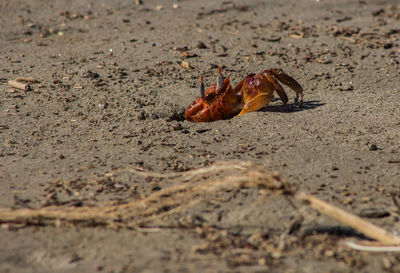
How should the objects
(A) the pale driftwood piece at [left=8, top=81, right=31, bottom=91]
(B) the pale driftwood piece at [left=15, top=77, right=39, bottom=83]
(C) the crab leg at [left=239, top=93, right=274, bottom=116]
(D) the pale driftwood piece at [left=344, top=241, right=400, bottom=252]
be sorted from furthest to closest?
1. (B) the pale driftwood piece at [left=15, top=77, right=39, bottom=83]
2. (A) the pale driftwood piece at [left=8, top=81, right=31, bottom=91]
3. (C) the crab leg at [left=239, top=93, right=274, bottom=116]
4. (D) the pale driftwood piece at [left=344, top=241, right=400, bottom=252]

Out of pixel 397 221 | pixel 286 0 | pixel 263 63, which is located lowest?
pixel 397 221

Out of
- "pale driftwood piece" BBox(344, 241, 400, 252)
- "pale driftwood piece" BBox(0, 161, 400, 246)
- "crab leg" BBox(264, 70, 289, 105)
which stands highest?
"crab leg" BBox(264, 70, 289, 105)

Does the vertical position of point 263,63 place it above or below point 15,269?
above

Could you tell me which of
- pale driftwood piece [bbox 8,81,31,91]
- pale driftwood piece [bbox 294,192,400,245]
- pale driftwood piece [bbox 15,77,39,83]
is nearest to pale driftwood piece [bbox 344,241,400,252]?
pale driftwood piece [bbox 294,192,400,245]

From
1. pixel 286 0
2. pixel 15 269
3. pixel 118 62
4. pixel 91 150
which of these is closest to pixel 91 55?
pixel 118 62

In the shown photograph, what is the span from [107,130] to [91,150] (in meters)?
0.39

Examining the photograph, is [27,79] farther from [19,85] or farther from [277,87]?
[277,87]

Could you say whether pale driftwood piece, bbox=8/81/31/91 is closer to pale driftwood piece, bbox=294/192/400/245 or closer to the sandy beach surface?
the sandy beach surface

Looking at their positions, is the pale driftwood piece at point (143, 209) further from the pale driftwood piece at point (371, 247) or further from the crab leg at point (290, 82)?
the crab leg at point (290, 82)

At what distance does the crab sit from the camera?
4.43 m

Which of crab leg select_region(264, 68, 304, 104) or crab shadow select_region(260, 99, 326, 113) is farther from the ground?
crab leg select_region(264, 68, 304, 104)

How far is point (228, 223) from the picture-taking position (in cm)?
272

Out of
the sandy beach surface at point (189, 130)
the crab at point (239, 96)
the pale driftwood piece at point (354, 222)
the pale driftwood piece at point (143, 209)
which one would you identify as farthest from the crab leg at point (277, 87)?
the pale driftwood piece at point (354, 222)

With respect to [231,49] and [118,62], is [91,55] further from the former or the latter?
[231,49]
